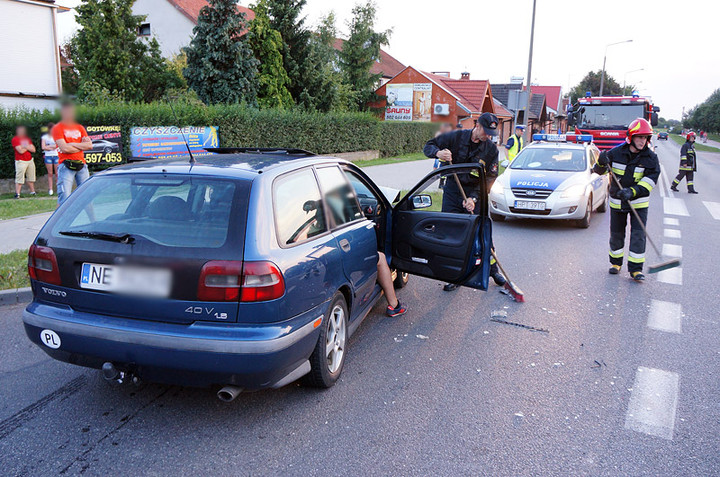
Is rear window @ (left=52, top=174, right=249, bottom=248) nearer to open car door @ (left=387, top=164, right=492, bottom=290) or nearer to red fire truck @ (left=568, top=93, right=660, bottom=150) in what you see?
open car door @ (left=387, top=164, right=492, bottom=290)

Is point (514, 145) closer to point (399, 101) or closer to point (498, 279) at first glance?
point (498, 279)

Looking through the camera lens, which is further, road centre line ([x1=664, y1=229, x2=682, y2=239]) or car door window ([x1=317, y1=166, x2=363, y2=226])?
road centre line ([x1=664, y1=229, x2=682, y2=239])

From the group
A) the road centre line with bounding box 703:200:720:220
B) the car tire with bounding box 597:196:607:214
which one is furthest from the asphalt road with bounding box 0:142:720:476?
the road centre line with bounding box 703:200:720:220

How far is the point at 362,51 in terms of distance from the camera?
34.8 meters

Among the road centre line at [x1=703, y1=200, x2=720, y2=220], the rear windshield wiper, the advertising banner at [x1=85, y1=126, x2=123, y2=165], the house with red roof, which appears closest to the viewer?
the rear windshield wiper

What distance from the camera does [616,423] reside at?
3.44 metres

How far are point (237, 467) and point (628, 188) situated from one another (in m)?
5.83

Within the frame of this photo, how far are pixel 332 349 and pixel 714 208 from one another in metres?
13.0

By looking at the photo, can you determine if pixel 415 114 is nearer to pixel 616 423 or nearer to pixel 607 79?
pixel 616 423

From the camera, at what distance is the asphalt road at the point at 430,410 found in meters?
2.97

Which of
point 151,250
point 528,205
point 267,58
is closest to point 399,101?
point 267,58

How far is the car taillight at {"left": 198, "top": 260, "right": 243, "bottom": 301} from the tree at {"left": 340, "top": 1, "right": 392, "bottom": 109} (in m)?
32.7

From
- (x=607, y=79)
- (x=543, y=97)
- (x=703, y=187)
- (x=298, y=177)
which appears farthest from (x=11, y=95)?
(x=607, y=79)

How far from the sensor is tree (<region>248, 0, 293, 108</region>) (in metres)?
22.9
